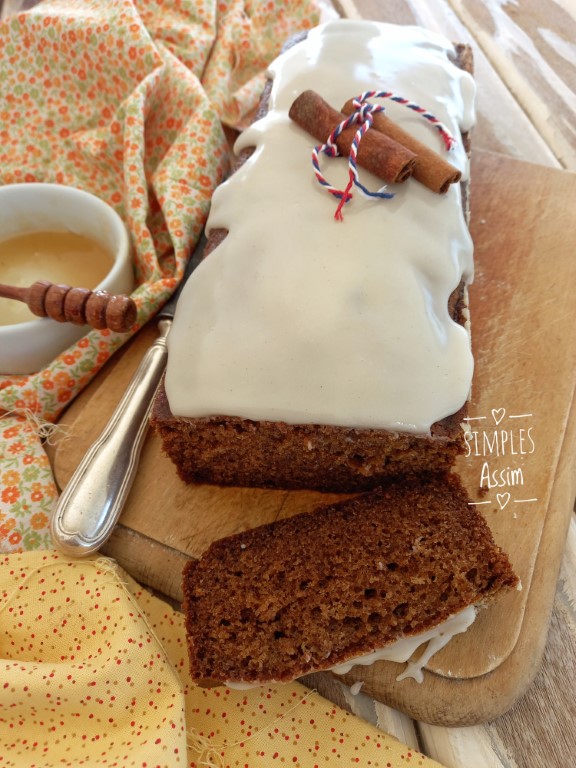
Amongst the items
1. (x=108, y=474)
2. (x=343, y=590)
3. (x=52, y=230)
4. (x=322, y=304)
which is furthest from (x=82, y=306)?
(x=343, y=590)

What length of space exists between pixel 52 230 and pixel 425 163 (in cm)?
130

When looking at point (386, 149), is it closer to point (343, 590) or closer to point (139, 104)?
point (139, 104)

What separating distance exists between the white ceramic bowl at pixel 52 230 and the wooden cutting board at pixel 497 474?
19 centimetres

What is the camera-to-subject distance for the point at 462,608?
140 centimetres

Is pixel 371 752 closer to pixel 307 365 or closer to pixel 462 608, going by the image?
pixel 462 608

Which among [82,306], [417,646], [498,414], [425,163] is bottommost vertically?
[417,646]

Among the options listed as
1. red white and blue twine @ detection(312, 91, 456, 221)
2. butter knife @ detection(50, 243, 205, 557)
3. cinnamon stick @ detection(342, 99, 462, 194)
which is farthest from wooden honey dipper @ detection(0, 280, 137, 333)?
cinnamon stick @ detection(342, 99, 462, 194)

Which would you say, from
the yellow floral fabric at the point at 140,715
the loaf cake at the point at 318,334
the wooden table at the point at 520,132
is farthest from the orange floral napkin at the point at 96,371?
the loaf cake at the point at 318,334

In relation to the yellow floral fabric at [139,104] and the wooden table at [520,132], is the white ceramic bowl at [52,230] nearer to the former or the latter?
the yellow floral fabric at [139,104]

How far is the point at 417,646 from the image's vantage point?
4.78 ft

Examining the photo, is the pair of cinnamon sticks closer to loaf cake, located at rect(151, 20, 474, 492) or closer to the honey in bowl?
loaf cake, located at rect(151, 20, 474, 492)

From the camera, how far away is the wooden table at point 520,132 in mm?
1418

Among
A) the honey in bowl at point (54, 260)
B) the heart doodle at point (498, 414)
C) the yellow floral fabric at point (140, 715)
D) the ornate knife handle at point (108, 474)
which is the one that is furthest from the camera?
the honey in bowl at point (54, 260)

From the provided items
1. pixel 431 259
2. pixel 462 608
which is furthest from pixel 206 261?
pixel 462 608
